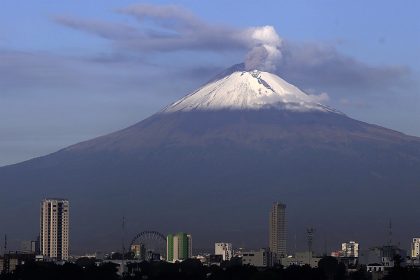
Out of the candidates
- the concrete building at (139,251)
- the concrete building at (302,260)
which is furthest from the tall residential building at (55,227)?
the concrete building at (302,260)

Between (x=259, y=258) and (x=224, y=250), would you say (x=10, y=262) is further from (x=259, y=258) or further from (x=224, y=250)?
(x=224, y=250)

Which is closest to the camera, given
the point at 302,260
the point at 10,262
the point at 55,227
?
the point at 10,262

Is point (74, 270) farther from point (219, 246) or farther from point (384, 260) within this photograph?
point (219, 246)

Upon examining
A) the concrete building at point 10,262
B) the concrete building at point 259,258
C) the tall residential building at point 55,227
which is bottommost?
the concrete building at point 10,262

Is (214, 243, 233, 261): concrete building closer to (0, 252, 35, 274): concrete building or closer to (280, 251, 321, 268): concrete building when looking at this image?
(280, 251, 321, 268): concrete building

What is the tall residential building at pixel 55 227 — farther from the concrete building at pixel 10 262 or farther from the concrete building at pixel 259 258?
the concrete building at pixel 10 262

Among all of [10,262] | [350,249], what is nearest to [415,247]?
[350,249]
